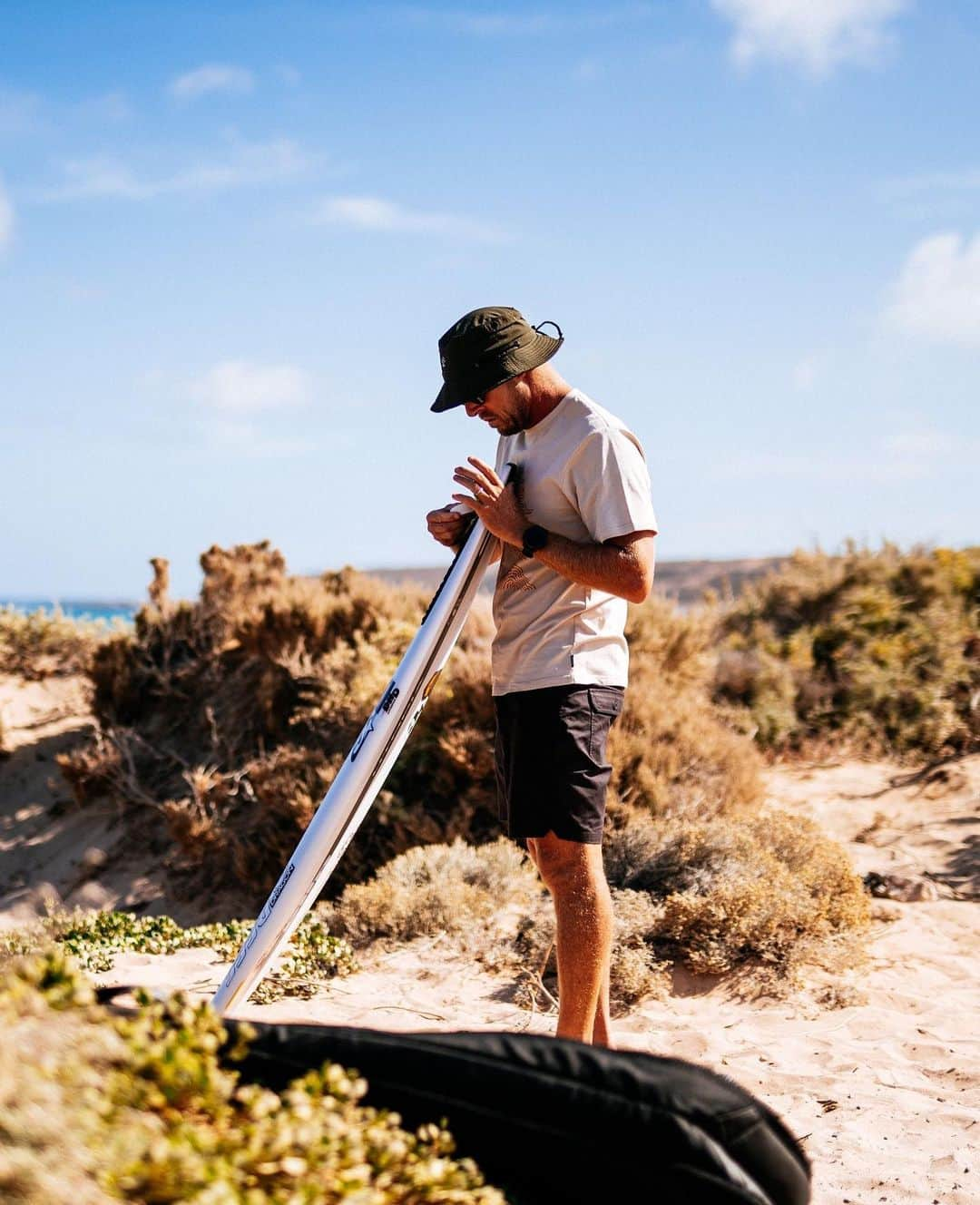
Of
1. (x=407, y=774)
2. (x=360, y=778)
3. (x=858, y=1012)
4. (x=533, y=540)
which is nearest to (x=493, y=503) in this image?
(x=533, y=540)

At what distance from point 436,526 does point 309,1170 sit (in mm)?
2533

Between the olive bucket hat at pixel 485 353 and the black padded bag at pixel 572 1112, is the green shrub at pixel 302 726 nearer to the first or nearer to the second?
the olive bucket hat at pixel 485 353

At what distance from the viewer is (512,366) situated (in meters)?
3.37

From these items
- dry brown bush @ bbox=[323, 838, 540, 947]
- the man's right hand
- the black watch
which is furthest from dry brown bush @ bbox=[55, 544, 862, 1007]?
the black watch

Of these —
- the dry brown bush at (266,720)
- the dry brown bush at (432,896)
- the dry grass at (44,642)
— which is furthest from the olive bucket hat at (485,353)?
the dry grass at (44,642)

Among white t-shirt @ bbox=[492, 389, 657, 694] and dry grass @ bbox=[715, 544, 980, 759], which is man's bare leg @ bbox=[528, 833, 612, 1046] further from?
dry grass @ bbox=[715, 544, 980, 759]

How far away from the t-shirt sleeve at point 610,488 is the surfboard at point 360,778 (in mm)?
298

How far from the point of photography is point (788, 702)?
394 inches

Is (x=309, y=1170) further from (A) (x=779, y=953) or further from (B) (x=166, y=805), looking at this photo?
(B) (x=166, y=805)

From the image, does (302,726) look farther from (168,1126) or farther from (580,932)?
(168,1126)

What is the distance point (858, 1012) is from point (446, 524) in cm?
283

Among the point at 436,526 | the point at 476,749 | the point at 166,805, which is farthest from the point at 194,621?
the point at 436,526

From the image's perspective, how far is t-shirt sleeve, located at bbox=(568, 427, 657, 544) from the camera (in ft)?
10.6

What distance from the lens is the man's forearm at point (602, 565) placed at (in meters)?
3.21
